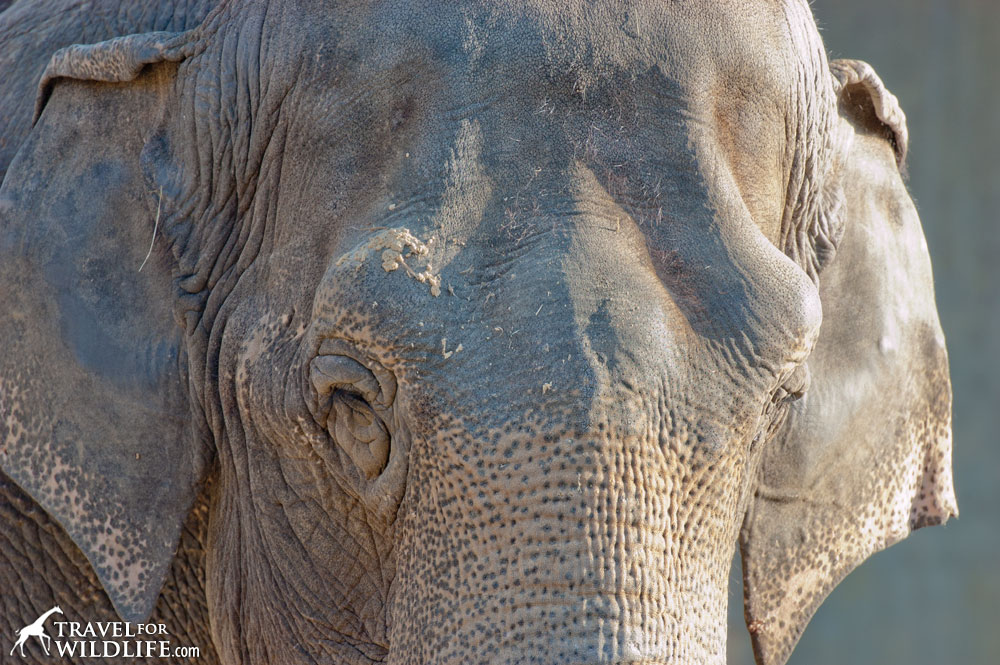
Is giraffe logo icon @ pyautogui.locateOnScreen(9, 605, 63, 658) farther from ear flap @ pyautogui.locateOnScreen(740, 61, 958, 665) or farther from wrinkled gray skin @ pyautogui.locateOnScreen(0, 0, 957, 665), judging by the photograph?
ear flap @ pyautogui.locateOnScreen(740, 61, 958, 665)

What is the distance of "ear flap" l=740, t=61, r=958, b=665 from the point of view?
2.61 m

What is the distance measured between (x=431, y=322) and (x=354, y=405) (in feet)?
0.72

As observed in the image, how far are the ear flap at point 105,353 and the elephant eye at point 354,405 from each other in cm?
35

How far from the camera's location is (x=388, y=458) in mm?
2070

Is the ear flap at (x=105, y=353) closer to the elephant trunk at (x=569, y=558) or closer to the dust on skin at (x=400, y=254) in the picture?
the dust on skin at (x=400, y=254)

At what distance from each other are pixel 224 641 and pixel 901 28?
4.80m

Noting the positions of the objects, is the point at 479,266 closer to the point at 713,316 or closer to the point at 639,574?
the point at 713,316

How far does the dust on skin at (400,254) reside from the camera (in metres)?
1.94

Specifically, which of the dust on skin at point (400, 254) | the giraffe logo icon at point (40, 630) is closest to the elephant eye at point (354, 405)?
the dust on skin at point (400, 254)

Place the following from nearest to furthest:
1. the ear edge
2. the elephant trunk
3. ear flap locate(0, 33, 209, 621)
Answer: the elephant trunk
ear flap locate(0, 33, 209, 621)
the ear edge

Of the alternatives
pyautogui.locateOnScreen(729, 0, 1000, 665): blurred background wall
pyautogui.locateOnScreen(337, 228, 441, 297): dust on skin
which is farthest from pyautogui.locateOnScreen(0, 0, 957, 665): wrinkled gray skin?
pyautogui.locateOnScreen(729, 0, 1000, 665): blurred background wall

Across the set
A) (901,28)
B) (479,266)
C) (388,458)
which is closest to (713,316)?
(479,266)

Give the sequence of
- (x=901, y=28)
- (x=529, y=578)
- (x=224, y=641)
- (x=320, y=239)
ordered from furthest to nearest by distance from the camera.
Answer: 1. (x=901, y=28)
2. (x=224, y=641)
3. (x=320, y=239)
4. (x=529, y=578)

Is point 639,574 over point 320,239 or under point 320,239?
under
